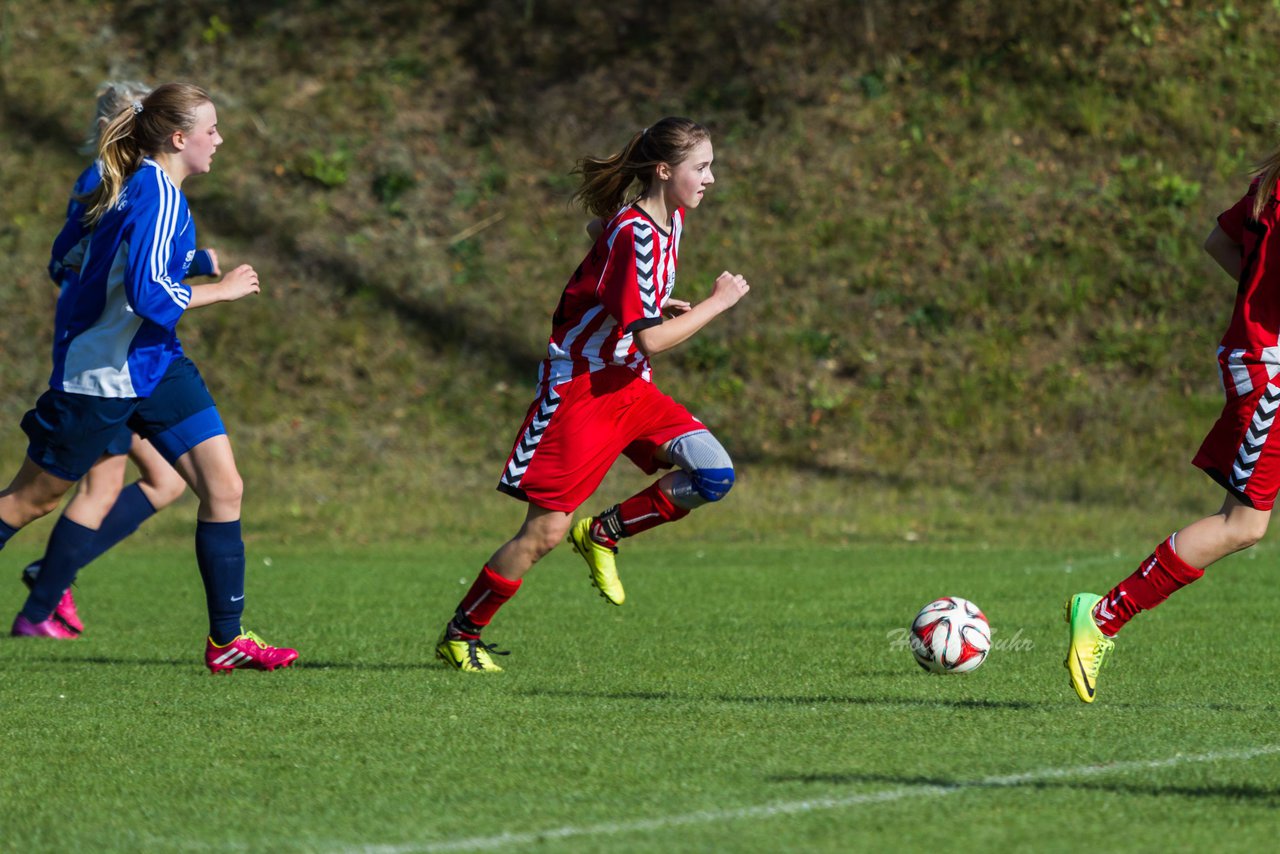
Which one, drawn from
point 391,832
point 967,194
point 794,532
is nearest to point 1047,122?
point 967,194

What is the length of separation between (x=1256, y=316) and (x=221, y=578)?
3888 millimetres

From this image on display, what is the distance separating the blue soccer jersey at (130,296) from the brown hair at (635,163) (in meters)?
1.48

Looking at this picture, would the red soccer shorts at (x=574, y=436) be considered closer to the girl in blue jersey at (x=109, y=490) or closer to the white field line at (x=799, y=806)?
the girl in blue jersey at (x=109, y=490)

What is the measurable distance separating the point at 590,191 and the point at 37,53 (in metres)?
14.9

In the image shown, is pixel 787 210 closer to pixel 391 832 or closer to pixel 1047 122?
pixel 1047 122

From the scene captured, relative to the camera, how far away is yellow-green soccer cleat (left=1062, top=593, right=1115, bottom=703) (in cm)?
529

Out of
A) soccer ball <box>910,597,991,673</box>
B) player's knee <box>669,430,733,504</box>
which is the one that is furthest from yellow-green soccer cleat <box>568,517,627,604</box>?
soccer ball <box>910,597,991,673</box>

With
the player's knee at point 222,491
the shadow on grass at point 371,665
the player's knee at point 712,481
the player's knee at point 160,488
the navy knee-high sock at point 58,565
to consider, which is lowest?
the navy knee-high sock at point 58,565

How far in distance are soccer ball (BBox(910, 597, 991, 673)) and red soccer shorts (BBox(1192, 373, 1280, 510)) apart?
1008 millimetres

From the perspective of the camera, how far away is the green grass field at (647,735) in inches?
149

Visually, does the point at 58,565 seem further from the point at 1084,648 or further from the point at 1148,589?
the point at 1148,589

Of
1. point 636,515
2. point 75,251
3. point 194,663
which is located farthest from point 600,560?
point 75,251

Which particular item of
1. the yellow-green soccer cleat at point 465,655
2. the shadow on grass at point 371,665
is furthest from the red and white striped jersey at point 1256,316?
the shadow on grass at point 371,665

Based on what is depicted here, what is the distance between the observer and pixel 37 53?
63.0ft
